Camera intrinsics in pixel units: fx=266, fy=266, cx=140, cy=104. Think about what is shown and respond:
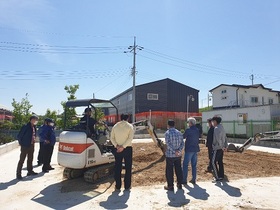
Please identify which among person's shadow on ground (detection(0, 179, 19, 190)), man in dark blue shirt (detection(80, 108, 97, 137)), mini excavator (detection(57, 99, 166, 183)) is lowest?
person's shadow on ground (detection(0, 179, 19, 190))

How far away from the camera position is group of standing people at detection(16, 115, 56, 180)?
839 cm

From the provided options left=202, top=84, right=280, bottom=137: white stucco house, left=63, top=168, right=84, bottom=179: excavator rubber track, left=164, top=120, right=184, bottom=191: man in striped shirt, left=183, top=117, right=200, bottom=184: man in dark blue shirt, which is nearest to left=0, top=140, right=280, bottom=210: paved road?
left=63, top=168, right=84, bottom=179: excavator rubber track

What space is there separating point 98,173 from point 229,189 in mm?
3554

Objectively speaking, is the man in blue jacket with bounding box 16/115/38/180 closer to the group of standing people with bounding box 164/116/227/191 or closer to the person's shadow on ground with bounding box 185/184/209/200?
the group of standing people with bounding box 164/116/227/191

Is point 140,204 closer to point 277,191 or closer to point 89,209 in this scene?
point 89,209

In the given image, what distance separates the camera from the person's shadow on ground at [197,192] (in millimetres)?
6047

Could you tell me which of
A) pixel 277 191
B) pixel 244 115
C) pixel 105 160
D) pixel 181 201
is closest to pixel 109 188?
pixel 105 160

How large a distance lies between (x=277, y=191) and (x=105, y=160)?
4712mm

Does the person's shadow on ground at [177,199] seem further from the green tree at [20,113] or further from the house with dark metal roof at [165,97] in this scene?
the house with dark metal roof at [165,97]

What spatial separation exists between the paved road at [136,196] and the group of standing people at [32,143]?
33.4 inches

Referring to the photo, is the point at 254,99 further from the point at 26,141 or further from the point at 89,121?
the point at 26,141

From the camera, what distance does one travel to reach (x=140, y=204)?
5.62 m

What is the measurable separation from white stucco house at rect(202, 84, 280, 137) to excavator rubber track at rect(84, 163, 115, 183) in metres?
14.9

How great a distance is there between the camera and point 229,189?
671 centimetres
